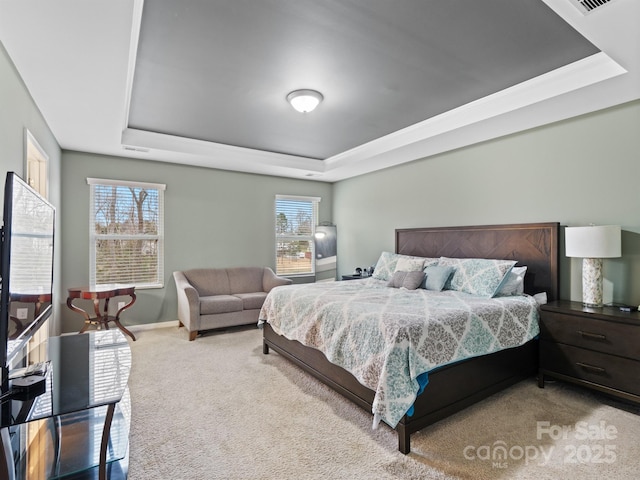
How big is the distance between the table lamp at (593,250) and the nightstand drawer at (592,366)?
47cm

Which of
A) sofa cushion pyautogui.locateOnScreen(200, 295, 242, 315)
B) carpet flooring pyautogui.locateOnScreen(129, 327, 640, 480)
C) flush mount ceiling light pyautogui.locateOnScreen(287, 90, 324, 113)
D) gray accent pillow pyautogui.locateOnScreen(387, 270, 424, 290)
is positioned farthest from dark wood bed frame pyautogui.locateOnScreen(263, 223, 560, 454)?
flush mount ceiling light pyautogui.locateOnScreen(287, 90, 324, 113)

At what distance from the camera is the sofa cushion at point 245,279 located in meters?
5.41

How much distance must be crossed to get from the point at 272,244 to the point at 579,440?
4808mm

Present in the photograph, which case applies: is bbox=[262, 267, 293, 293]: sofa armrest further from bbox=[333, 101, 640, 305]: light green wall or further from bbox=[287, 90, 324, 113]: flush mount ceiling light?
bbox=[287, 90, 324, 113]: flush mount ceiling light

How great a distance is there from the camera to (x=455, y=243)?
4.38 meters

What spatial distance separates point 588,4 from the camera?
5.94 feet

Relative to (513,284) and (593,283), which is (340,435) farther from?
(593,283)

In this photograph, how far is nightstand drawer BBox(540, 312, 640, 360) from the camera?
2525mm

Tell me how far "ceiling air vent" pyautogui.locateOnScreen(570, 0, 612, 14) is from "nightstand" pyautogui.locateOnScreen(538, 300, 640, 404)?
2099 mm

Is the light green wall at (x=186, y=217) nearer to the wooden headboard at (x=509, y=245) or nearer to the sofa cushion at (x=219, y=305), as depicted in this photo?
the sofa cushion at (x=219, y=305)

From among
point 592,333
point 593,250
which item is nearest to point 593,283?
point 593,250

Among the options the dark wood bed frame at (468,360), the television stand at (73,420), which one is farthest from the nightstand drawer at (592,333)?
the television stand at (73,420)

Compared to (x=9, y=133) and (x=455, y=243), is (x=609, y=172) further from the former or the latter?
(x=9, y=133)

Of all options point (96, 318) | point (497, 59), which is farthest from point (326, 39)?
point (96, 318)
